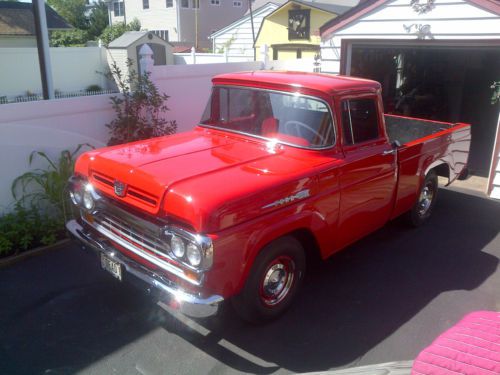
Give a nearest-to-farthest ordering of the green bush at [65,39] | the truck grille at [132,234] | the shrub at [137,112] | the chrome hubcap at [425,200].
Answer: the truck grille at [132,234]
the chrome hubcap at [425,200]
the shrub at [137,112]
the green bush at [65,39]

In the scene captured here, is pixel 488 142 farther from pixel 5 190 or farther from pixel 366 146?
pixel 5 190

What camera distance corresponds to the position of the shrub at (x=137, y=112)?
6.34 metres

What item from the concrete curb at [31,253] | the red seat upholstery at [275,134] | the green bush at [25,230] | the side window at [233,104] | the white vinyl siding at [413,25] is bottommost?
the concrete curb at [31,253]

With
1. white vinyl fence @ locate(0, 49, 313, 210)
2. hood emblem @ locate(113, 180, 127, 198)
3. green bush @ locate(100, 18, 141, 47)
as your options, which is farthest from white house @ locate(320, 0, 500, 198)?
green bush @ locate(100, 18, 141, 47)

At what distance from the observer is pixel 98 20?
3841cm

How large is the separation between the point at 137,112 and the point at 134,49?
1581 centimetres

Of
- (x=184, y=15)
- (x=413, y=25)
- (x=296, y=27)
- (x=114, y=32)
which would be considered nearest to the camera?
(x=413, y=25)

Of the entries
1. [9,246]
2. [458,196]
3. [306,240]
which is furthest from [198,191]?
[458,196]

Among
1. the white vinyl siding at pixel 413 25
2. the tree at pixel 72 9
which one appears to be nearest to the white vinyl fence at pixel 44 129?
the white vinyl siding at pixel 413 25

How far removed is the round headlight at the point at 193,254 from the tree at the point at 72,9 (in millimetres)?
42193

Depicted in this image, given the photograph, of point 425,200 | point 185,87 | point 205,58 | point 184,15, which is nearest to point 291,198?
point 425,200

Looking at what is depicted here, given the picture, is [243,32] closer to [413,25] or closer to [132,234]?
[413,25]

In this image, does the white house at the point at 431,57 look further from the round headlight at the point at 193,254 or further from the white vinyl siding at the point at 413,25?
the round headlight at the point at 193,254

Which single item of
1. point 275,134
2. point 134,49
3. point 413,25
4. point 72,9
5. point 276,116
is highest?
point 72,9
